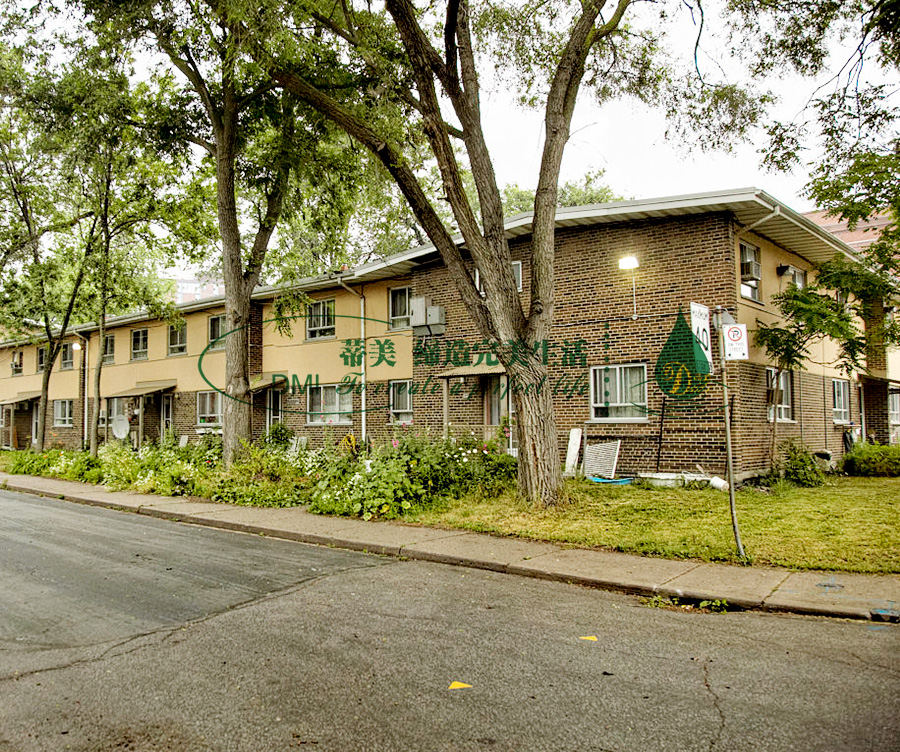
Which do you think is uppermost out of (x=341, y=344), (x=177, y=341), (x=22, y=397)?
(x=177, y=341)

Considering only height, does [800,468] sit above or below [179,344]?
below

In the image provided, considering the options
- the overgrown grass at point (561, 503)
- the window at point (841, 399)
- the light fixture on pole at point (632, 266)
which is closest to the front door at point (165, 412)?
the overgrown grass at point (561, 503)

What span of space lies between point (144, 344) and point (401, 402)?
571 inches

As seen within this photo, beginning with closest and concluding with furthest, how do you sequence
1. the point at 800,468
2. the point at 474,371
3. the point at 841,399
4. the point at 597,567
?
the point at 597,567 < the point at 800,468 < the point at 474,371 < the point at 841,399

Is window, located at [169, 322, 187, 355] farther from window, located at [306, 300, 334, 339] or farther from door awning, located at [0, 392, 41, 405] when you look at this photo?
door awning, located at [0, 392, 41, 405]

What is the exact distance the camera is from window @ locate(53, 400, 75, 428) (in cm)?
3177

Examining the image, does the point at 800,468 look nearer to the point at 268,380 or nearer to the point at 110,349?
the point at 268,380

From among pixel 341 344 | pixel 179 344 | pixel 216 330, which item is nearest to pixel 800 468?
pixel 341 344

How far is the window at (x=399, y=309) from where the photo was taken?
772 inches

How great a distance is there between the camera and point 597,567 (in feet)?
25.1

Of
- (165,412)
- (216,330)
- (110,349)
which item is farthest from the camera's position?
(110,349)

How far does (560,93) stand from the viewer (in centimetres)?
1084

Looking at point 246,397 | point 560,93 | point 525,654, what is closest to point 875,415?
point 560,93

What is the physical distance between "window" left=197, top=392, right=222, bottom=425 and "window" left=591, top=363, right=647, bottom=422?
48.1 feet
